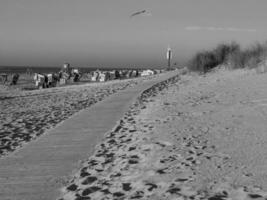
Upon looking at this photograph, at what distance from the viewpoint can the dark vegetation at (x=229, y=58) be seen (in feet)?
84.9

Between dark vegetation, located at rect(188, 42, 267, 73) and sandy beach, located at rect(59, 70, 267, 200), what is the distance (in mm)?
14816

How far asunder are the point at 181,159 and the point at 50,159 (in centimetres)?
247

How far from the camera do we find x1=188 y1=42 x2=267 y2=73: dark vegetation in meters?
25.9

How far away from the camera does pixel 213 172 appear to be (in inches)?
234

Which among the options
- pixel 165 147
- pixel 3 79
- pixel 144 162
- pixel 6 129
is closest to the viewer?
pixel 144 162

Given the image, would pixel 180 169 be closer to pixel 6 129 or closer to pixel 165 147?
pixel 165 147

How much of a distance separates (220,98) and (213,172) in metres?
9.08

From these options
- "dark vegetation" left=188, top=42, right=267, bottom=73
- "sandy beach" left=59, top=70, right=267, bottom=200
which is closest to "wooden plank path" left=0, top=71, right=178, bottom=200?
"sandy beach" left=59, top=70, right=267, bottom=200

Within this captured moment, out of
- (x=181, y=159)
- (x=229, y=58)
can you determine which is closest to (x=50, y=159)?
(x=181, y=159)

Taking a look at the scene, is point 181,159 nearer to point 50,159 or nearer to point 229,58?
point 50,159

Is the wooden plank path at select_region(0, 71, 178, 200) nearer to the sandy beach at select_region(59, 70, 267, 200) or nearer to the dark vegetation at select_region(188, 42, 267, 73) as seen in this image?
the sandy beach at select_region(59, 70, 267, 200)

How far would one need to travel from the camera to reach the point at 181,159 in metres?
6.74

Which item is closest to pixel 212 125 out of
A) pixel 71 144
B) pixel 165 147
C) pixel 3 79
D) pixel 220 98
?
pixel 165 147

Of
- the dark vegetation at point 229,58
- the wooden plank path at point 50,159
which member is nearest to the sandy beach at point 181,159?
the wooden plank path at point 50,159
